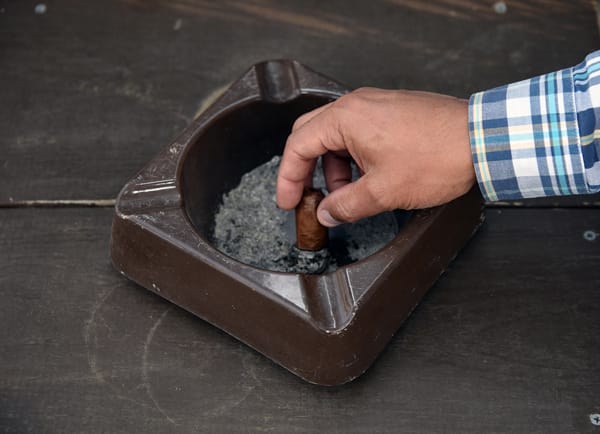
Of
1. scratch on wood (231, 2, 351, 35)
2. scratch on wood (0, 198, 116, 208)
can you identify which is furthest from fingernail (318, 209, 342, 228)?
scratch on wood (231, 2, 351, 35)

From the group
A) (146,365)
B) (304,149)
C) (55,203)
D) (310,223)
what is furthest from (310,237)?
(55,203)

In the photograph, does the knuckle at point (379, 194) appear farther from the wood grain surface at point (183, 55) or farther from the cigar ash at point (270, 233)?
the wood grain surface at point (183, 55)

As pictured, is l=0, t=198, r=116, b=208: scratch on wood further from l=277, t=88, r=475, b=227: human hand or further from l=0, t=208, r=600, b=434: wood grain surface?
l=277, t=88, r=475, b=227: human hand

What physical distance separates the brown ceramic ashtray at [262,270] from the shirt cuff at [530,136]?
13cm

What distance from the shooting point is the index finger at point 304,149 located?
3.47 feet

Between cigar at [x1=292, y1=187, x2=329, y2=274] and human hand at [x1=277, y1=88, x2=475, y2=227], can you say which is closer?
human hand at [x1=277, y1=88, x2=475, y2=227]

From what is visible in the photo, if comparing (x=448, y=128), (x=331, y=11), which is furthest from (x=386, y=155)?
(x=331, y=11)

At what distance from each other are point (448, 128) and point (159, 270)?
432 mm

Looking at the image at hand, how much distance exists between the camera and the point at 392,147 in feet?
3.28

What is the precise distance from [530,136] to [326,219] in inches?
11.5

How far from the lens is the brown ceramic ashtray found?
1.01 meters

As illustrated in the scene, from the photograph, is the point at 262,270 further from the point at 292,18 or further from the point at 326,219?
the point at 292,18

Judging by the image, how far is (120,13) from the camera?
5.04ft

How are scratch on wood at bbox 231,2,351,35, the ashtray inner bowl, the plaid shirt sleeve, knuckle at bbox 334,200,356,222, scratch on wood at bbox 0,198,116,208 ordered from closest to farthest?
the plaid shirt sleeve → knuckle at bbox 334,200,356,222 → the ashtray inner bowl → scratch on wood at bbox 0,198,116,208 → scratch on wood at bbox 231,2,351,35
